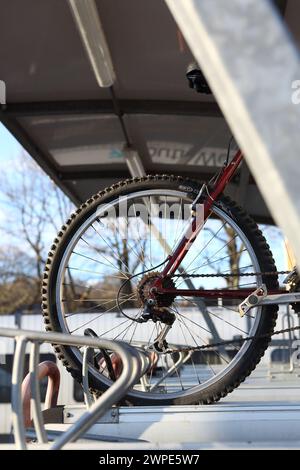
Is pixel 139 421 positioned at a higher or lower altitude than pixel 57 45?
lower

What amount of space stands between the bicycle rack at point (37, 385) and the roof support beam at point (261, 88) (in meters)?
0.53

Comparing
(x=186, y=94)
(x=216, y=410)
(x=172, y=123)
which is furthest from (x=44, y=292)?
(x=172, y=123)

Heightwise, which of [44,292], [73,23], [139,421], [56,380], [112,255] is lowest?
[139,421]

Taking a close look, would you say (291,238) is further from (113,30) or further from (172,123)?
(172,123)

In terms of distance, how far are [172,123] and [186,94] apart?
0.52 meters

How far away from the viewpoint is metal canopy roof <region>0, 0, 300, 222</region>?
351cm

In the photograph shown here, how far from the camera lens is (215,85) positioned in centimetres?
125

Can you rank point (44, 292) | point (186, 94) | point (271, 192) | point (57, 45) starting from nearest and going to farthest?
point (271, 192) < point (44, 292) < point (57, 45) < point (186, 94)


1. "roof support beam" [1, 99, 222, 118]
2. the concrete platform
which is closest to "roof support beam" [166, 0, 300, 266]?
the concrete platform

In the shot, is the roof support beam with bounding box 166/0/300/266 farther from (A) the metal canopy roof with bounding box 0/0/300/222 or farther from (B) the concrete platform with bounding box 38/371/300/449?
(A) the metal canopy roof with bounding box 0/0/300/222

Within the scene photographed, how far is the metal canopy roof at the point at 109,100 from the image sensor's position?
3.51 metres

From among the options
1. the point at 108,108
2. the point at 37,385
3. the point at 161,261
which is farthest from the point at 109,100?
the point at 37,385

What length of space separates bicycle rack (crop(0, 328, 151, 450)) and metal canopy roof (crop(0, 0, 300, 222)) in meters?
2.12

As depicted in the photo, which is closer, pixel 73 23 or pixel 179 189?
pixel 179 189
